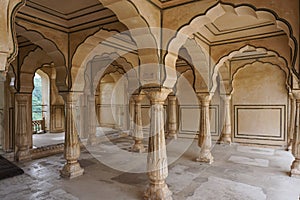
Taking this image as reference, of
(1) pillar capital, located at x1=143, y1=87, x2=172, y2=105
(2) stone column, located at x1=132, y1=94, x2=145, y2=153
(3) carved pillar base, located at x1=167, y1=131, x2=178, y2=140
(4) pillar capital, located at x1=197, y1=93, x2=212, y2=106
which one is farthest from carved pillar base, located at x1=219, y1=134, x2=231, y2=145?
(1) pillar capital, located at x1=143, y1=87, x2=172, y2=105

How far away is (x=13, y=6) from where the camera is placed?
168 cm

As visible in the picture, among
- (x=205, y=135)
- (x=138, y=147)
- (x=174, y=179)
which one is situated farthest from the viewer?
(x=138, y=147)

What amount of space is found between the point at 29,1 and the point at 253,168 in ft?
19.1

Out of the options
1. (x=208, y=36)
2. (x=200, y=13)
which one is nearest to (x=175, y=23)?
(x=200, y=13)

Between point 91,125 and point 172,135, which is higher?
point 91,125

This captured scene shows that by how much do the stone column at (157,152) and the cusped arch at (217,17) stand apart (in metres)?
0.57

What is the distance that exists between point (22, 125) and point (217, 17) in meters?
5.95

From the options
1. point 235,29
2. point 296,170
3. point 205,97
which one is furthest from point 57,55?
point 296,170

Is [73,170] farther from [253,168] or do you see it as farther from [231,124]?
[231,124]

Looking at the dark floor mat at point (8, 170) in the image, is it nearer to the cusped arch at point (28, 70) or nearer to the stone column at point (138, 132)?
the cusped arch at point (28, 70)

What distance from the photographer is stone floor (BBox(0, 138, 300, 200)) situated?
12.3 ft

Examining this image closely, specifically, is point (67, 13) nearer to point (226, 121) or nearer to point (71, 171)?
Answer: point (71, 171)

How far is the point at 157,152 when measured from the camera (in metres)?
3.39

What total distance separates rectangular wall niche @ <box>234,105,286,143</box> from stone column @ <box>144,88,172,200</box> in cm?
562
